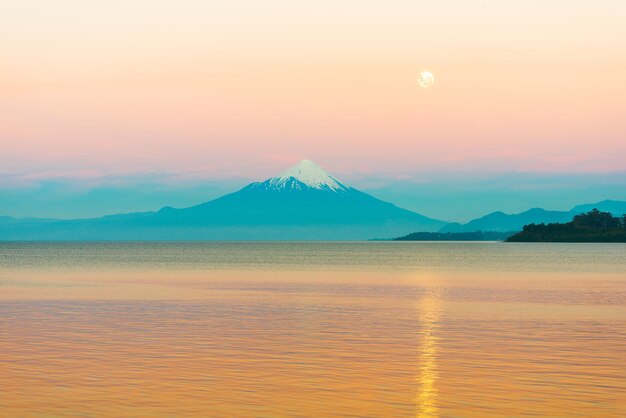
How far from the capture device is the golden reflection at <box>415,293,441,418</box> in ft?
78.9

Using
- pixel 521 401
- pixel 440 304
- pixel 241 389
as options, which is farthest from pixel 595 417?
pixel 440 304

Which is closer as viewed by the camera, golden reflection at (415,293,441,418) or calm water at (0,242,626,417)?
golden reflection at (415,293,441,418)

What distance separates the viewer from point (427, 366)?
31016mm

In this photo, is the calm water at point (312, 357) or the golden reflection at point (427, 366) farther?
the calm water at point (312, 357)

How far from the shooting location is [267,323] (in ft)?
152

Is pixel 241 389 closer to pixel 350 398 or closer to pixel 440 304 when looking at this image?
pixel 350 398

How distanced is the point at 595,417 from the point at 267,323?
25.2m

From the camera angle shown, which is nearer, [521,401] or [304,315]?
[521,401]

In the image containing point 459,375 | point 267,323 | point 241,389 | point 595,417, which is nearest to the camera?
point 595,417

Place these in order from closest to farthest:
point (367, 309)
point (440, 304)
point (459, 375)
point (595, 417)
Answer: point (595, 417), point (459, 375), point (367, 309), point (440, 304)

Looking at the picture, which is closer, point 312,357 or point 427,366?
point 427,366

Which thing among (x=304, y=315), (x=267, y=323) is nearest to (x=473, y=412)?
(x=267, y=323)

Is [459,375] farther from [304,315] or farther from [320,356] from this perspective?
[304,315]

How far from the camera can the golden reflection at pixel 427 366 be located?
78.9ft
